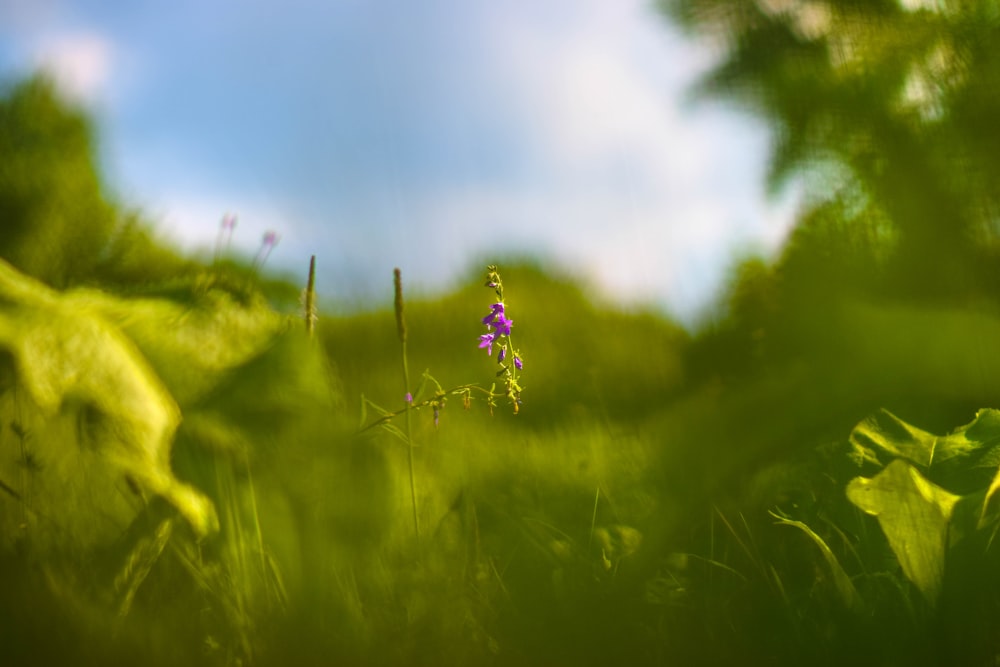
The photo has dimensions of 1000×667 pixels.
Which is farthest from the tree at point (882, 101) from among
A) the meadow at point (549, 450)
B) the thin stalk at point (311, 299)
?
the thin stalk at point (311, 299)

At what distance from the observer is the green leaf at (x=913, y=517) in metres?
0.45

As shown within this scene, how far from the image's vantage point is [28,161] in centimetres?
61

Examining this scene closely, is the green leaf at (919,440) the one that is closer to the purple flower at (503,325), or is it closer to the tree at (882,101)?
the tree at (882,101)

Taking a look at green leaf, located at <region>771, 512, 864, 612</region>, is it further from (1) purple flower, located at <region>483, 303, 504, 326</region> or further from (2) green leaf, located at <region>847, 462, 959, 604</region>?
(1) purple flower, located at <region>483, 303, 504, 326</region>

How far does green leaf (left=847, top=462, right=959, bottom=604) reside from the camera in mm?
448

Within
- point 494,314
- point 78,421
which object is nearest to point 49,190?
point 78,421

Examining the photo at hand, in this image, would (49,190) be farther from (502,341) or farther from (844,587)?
(844,587)

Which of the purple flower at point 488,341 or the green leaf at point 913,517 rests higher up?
the purple flower at point 488,341

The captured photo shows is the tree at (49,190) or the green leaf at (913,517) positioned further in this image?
the tree at (49,190)

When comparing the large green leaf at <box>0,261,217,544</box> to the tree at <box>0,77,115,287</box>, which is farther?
the tree at <box>0,77,115,287</box>

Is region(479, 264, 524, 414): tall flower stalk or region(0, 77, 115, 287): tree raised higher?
region(0, 77, 115, 287): tree

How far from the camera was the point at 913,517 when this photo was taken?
45cm

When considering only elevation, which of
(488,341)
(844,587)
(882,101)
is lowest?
(844,587)

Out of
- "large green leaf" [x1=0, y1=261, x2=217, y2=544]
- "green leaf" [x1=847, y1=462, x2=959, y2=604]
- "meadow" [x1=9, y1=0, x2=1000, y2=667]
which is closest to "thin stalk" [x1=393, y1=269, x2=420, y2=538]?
"meadow" [x1=9, y1=0, x2=1000, y2=667]
